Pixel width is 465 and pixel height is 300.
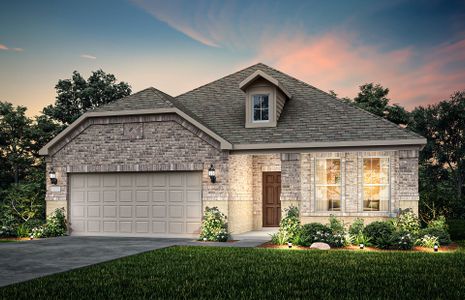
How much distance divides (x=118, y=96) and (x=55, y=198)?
18501 mm

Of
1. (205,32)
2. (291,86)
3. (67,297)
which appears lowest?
(67,297)

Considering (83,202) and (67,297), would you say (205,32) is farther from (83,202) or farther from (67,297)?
(67,297)

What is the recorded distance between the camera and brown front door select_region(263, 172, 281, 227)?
20.6 meters

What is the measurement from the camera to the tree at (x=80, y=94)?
3553 centimetres

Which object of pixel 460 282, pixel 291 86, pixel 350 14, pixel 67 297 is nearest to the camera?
pixel 67 297

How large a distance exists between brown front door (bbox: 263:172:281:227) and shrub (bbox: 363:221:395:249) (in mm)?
5414

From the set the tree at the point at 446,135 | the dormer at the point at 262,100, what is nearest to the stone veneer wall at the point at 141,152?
the dormer at the point at 262,100

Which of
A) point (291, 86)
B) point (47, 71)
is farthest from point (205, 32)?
point (47, 71)

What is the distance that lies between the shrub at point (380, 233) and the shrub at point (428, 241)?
0.88 metres

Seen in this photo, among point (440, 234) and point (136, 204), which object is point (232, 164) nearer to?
point (136, 204)

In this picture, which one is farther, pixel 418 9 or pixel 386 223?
pixel 418 9

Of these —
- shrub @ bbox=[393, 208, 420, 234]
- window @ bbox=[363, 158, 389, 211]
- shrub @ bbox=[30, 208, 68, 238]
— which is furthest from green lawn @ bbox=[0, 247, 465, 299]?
shrub @ bbox=[30, 208, 68, 238]

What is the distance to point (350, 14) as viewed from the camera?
64.7 ft

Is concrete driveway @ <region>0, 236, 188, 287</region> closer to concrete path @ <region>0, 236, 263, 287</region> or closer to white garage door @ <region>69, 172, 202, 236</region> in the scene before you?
concrete path @ <region>0, 236, 263, 287</region>
